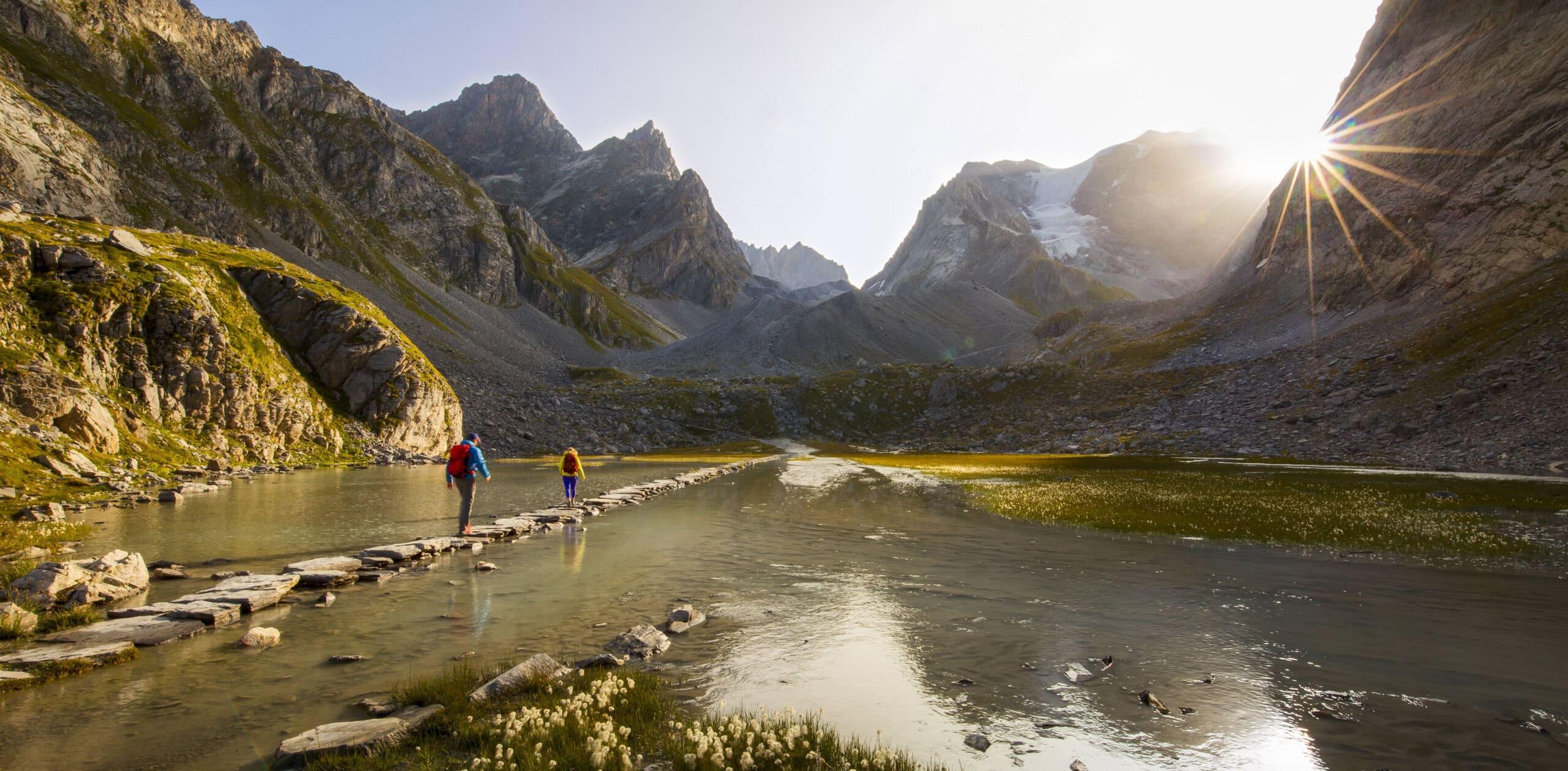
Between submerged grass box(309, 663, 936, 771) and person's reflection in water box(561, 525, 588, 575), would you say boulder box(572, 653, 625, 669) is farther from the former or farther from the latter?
person's reflection in water box(561, 525, 588, 575)

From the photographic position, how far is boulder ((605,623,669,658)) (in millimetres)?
10938

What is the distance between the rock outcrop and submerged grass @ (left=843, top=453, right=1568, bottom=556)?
60638 mm

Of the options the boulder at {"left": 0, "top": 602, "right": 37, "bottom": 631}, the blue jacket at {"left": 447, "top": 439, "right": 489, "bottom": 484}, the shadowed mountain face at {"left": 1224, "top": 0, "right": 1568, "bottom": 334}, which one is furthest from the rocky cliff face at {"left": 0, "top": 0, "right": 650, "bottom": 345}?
the shadowed mountain face at {"left": 1224, "top": 0, "right": 1568, "bottom": 334}

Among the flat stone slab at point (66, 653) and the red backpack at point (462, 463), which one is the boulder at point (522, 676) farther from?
the red backpack at point (462, 463)

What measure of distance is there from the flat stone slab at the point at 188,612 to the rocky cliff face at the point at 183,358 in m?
27.6

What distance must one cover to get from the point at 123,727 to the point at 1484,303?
363 ft

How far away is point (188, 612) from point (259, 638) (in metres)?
2.49

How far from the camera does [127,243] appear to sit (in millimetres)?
53875

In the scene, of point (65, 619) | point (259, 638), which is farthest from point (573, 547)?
point (65, 619)

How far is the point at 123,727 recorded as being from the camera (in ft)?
25.4

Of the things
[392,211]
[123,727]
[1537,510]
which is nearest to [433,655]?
[123,727]

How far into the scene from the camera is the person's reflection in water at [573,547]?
18703mm

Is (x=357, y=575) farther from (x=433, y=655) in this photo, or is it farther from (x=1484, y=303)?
(x=1484, y=303)

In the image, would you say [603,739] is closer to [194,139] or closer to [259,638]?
[259,638]
